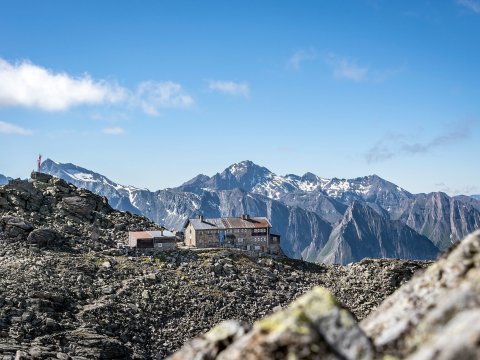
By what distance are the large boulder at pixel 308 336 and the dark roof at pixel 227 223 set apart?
108 m

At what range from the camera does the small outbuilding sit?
10973 cm

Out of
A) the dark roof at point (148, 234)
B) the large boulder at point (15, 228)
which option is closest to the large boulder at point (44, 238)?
the large boulder at point (15, 228)

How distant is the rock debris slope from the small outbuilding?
303 ft

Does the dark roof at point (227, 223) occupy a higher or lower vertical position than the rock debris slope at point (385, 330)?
higher

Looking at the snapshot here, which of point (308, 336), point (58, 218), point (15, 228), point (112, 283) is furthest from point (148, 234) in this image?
point (308, 336)

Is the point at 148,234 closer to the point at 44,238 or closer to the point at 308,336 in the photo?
the point at 44,238

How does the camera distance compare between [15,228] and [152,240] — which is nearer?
[15,228]

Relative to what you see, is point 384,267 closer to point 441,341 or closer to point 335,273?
point 335,273

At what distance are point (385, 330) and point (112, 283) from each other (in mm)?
78612

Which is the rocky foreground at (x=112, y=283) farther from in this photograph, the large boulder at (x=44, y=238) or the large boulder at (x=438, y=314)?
the large boulder at (x=438, y=314)

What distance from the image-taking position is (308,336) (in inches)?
636

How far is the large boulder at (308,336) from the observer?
16.0 meters

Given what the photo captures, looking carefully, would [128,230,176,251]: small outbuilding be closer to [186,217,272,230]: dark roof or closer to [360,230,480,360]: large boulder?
[186,217,272,230]: dark roof

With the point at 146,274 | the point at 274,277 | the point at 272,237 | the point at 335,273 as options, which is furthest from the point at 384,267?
the point at 146,274
